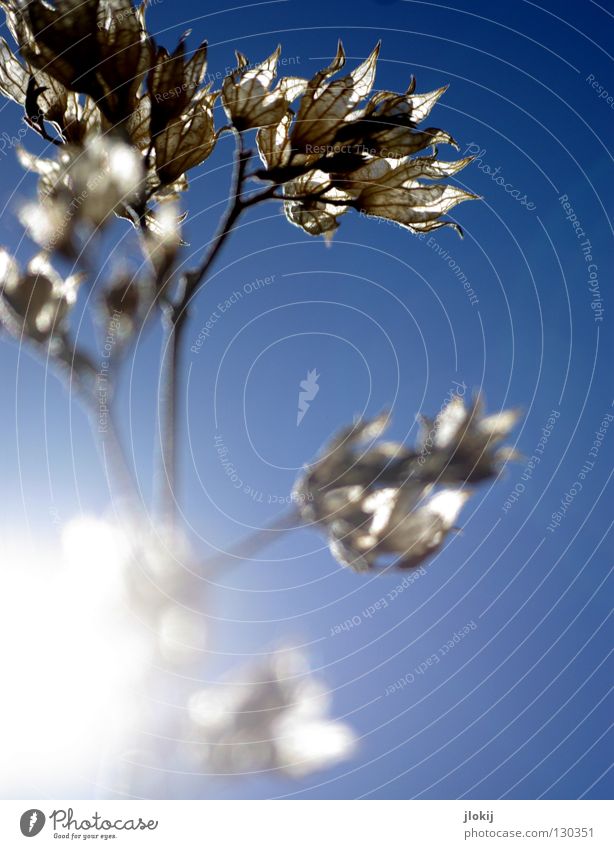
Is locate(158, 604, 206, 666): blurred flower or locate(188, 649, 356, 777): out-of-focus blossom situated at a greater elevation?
locate(158, 604, 206, 666): blurred flower

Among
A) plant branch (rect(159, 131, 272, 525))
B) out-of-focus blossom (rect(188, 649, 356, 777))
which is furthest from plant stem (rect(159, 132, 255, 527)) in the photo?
out-of-focus blossom (rect(188, 649, 356, 777))

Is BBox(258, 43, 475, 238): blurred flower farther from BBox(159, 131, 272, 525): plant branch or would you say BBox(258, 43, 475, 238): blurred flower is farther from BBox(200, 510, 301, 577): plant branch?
BBox(200, 510, 301, 577): plant branch

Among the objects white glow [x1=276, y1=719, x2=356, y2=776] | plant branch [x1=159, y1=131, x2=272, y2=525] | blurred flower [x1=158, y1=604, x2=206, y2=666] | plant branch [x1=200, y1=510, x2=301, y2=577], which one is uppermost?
plant branch [x1=159, y1=131, x2=272, y2=525]

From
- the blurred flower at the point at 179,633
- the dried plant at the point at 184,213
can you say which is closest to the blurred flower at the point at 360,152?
the dried plant at the point at 184,213

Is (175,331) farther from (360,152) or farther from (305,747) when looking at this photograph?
(305,747)

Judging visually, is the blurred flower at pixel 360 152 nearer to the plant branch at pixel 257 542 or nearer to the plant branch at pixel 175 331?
the plant branch at pixel 175 331

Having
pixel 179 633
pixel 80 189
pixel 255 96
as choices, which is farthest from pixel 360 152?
pixel 179 633

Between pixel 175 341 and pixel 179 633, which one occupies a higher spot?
pixel 175 341

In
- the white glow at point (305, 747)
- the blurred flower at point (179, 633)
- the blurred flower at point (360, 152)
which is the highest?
the blurred flower at point (360, 152)
